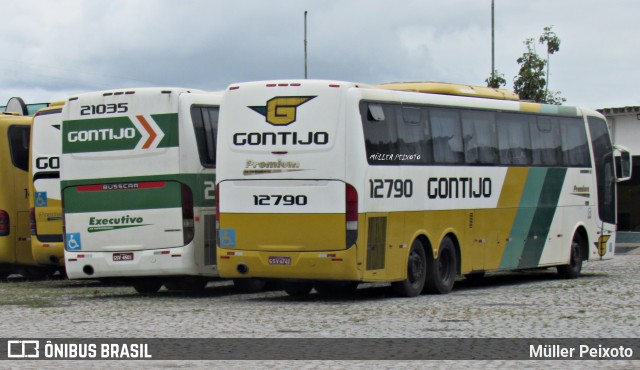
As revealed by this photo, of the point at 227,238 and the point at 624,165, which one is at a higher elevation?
the point at 624,165

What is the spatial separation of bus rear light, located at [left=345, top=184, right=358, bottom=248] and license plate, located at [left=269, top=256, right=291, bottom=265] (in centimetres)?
96

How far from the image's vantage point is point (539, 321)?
579 inches

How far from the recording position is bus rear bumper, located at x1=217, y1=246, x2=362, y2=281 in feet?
58.5

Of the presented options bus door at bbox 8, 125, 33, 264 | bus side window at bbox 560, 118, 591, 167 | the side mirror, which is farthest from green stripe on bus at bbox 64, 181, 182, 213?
the side mirror

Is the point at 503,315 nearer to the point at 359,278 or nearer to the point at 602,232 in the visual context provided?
the point at 359,278

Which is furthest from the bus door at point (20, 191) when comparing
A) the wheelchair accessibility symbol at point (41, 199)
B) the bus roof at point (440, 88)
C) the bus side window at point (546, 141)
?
the bus side window at point (546, 141)

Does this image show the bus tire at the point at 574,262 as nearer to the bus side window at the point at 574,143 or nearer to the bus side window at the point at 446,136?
the bus side window at the point at 574,143

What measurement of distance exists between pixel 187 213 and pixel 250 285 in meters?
2.57

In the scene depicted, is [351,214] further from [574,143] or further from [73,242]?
[574,143]

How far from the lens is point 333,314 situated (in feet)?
52.5

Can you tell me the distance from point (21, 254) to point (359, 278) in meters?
9.09

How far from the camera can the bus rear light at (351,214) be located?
17828 millimetres

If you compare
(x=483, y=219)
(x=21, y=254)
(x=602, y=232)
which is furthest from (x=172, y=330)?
(x=602, y=232)

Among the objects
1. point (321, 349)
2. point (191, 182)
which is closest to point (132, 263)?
point (191, 182)
